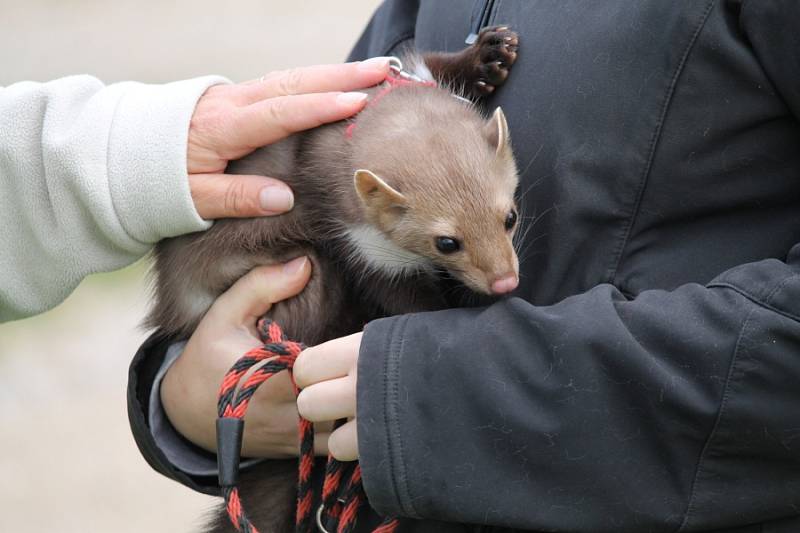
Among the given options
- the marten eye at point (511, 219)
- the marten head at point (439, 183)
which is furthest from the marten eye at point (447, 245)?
the marten eye at point (511, 219)

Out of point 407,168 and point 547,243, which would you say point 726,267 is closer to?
point 547,243

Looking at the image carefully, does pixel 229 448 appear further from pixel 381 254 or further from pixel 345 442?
pixel 381 254

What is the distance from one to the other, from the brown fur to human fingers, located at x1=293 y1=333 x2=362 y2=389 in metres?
0.31

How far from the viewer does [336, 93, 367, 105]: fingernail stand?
1.88 metres

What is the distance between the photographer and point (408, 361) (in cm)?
146

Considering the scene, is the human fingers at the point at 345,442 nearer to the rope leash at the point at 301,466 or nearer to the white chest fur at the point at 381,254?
the rope leash at the point at 301,466

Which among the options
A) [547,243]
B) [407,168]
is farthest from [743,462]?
[407,168]

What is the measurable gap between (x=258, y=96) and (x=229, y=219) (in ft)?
0.83

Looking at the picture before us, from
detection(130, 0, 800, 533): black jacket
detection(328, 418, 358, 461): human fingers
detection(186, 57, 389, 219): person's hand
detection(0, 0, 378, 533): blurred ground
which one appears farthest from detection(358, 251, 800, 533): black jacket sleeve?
detection(0, 0, 378, 533): blurred ground

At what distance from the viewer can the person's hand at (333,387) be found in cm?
155

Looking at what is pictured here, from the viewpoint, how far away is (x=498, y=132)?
179cm

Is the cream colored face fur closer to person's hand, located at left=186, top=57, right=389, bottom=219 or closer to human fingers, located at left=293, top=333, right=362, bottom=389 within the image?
person's hand, located at left=186, top=57, right=389, bottom=219

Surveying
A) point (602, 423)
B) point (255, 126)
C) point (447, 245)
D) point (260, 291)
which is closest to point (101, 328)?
point (260, 291)

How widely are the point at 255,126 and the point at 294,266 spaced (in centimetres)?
29
